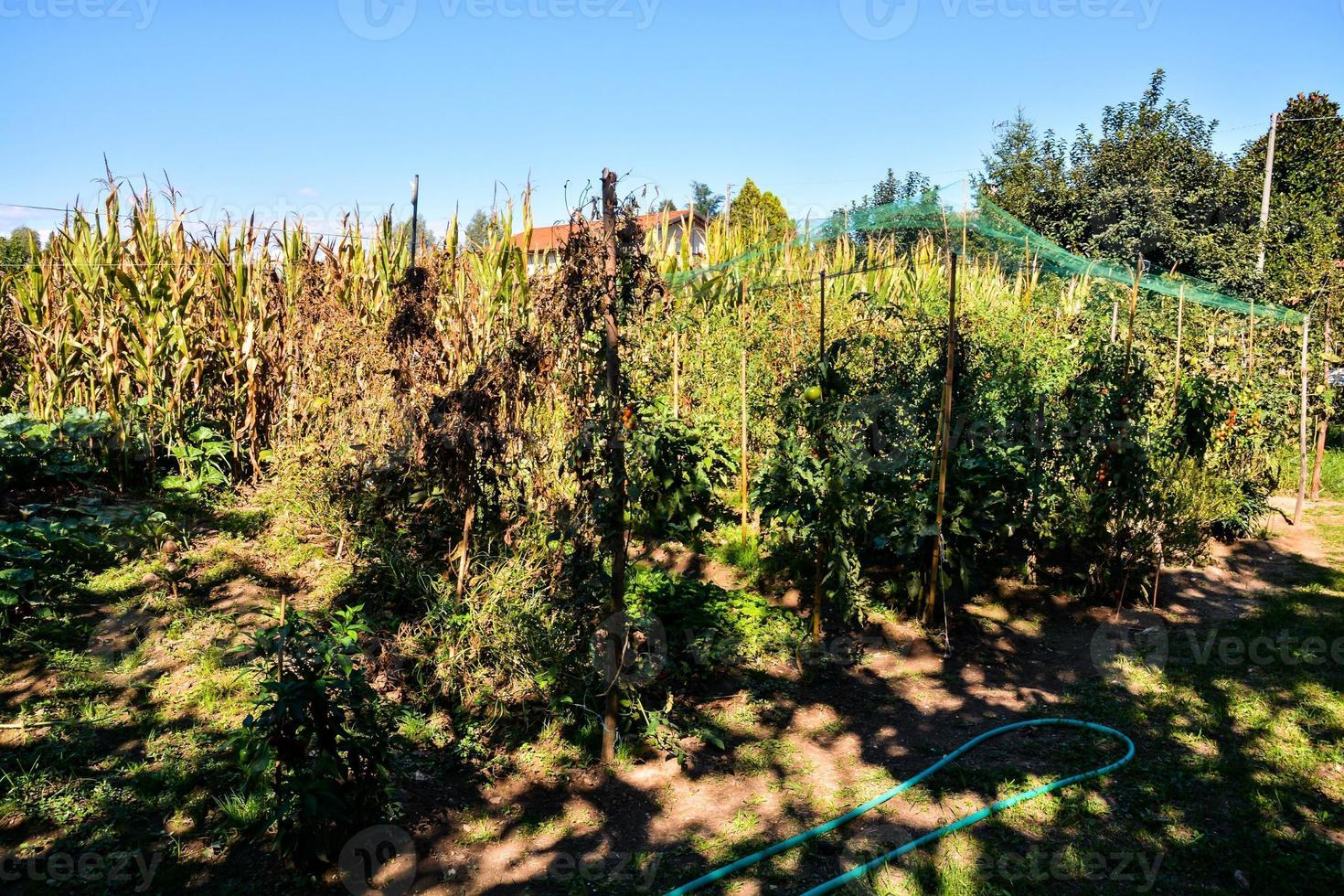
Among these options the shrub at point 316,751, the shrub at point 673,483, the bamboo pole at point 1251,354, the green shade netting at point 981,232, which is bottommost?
the shrub at point 316,751

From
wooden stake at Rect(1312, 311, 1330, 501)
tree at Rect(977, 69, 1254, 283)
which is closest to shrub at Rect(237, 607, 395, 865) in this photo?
wooden stake at Rect(1312, 311, 1330, 501)

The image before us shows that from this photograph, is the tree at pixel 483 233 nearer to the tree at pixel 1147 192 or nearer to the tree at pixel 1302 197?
the tree at pixel 1302 197

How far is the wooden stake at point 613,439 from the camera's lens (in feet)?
11.1

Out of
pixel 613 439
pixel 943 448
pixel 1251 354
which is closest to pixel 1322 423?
pixel 1251 354

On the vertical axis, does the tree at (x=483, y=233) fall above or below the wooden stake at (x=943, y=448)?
above

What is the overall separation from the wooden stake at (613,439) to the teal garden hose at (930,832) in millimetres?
907

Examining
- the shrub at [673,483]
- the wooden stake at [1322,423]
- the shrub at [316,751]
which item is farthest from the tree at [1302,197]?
the shrub at [316,751]

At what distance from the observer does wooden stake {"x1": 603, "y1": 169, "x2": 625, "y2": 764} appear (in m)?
3.39

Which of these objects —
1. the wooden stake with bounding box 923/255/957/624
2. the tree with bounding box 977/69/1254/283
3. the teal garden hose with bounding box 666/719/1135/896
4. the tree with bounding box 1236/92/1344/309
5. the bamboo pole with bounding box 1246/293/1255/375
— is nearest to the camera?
the teal garden hose with bounding box 666/719/1135/896

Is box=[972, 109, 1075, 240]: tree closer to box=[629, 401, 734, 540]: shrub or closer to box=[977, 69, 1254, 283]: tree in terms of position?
box=[977, 69, 1254, 283]: tree

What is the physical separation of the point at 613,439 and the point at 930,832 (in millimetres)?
1920

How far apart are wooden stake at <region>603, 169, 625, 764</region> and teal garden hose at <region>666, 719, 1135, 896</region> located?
0.91 m

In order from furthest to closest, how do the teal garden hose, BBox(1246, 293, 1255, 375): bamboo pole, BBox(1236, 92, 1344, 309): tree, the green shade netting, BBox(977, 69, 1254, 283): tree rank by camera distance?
BBox(977, 69, 1254, 283): tree
the green shade netting
BBox(1236, 92, 1344, 309): tree
BBox(1246, 293, 1255, 375): bamboo pole
the teal garden hose

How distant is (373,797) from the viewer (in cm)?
304
